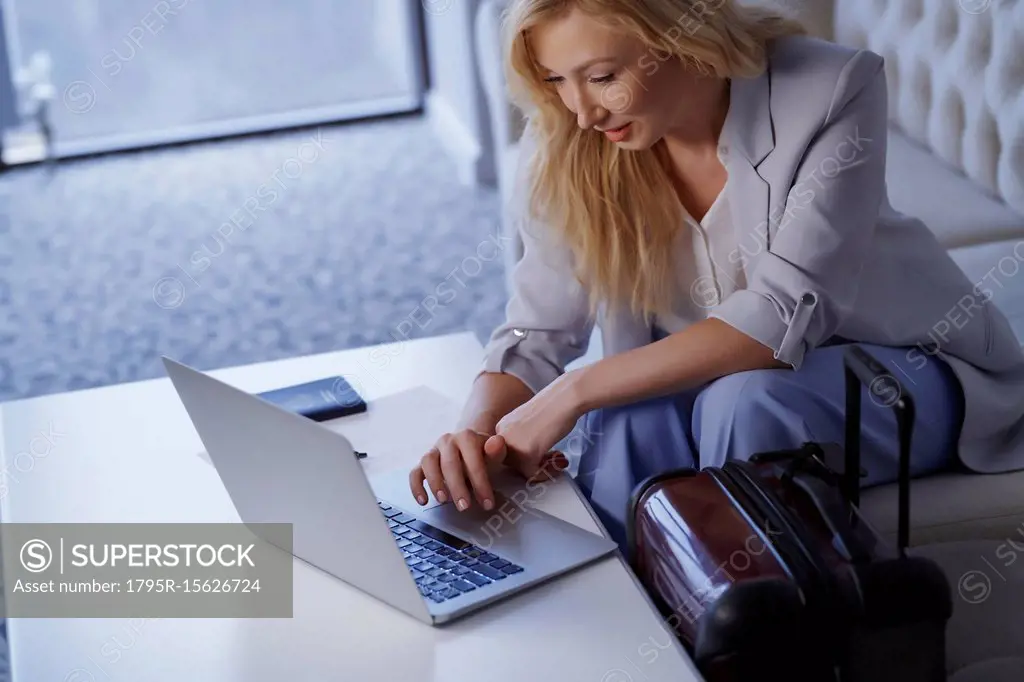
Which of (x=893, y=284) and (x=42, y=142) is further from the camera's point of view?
(x=42, y=142)


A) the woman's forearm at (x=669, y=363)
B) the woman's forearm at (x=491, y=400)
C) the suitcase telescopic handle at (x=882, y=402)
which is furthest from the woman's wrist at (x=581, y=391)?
the suitcase telescopic handle at (x=882, y=402)

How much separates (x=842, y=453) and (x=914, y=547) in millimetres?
234

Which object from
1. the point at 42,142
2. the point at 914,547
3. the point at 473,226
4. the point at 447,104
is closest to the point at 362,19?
the point at 447,104

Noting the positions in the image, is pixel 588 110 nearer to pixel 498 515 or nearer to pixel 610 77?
pixel 610 77

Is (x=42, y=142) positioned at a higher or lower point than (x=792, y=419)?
higher

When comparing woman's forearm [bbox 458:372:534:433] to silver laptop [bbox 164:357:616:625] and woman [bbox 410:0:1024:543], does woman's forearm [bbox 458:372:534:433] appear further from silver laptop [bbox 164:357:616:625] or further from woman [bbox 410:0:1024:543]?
silver laptop [bbox 164:357:616:625]

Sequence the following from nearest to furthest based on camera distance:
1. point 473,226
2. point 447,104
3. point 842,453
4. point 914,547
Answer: point 842,453, point 914,547, point 473,226, point 447,104

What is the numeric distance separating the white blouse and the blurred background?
1.47m

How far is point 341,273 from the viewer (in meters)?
3.53

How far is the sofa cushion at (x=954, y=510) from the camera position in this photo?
140cm

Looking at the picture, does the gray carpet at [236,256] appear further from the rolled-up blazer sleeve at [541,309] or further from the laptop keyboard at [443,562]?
the laptop keyboard at [443,562]

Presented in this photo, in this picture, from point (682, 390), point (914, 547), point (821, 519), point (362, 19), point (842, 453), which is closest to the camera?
point (821, 519)

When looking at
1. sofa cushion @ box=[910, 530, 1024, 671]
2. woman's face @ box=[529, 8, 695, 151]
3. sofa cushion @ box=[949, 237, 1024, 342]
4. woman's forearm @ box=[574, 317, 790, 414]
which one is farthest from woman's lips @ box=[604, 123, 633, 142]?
sofa cushion @ box=[949, 237, 1024, 342]

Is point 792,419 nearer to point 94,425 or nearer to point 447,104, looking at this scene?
point 94,425
